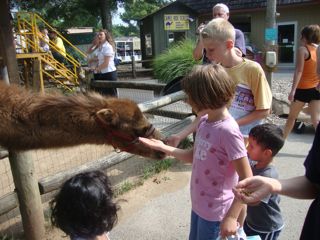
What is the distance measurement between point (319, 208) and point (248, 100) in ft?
5.25

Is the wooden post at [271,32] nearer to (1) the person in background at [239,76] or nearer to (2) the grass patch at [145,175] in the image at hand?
(2) the grass patch at [145,175]

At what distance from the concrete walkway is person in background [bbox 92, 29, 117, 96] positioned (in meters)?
3.00


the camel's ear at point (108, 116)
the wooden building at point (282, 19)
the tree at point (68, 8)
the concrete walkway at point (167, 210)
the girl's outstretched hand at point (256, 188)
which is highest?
the tree at point (68, 8)

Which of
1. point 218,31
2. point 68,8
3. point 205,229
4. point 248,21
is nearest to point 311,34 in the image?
point 218,31

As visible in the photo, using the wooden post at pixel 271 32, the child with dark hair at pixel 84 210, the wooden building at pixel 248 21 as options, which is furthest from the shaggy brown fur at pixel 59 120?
the wooden building at pixel 248 21

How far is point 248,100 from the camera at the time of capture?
3025 mm

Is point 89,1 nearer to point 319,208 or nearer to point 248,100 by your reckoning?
point 248,100

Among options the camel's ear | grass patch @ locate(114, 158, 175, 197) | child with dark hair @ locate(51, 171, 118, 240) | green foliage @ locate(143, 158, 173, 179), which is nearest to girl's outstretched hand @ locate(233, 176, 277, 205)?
child with dark hair @ locate(51, 171, 118, 240)

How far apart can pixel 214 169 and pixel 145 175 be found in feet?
9.86

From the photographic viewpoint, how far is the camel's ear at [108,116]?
2.77 metres

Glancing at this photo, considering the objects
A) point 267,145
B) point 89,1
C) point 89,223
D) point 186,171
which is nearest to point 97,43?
point 186,171

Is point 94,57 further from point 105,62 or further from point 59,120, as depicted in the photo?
point 59,120

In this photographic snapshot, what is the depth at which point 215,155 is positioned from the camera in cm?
219

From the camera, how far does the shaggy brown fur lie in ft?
9.05
